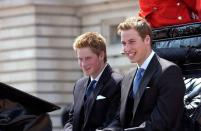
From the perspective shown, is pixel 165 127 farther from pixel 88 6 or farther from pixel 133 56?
pixel 88 6

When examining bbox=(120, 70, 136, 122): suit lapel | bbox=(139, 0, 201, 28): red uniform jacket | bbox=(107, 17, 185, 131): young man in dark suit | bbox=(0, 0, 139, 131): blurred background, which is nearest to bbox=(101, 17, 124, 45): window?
bbox=(0, 0, 139, 131): blurred background

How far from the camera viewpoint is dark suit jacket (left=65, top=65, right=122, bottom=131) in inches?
211

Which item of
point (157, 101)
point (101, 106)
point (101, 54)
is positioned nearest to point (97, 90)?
point (101, 106)

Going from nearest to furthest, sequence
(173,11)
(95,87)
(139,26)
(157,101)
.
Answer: (157,101)
(139,26)
(95,87)
(173,11)

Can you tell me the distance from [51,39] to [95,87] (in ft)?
71.9

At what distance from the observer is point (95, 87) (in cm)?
549

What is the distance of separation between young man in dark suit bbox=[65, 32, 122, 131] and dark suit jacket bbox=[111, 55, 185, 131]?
0.20 metres

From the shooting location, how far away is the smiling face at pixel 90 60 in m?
5.36

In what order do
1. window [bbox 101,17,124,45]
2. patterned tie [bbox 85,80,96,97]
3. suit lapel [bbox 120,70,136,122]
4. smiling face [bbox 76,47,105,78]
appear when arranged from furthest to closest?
window [bbox 101,17,124,45] < patterned tie [bbox 85,80,96,97] < smiling face [bbox 76,47,105,78] < suit lapel [bbox 120,70,136,122]

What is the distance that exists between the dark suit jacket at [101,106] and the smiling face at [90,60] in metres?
0.07

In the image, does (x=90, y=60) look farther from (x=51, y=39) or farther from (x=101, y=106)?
(x=51, y=39)

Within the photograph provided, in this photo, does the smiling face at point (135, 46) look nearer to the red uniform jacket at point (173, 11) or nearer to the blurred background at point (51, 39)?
the red uniform jacket at point (173, 11)

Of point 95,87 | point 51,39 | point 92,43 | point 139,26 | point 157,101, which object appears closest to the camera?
point 157,101

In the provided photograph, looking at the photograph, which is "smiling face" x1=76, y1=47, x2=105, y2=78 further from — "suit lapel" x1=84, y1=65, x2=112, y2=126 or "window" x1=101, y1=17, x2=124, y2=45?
"window" x1=101, y1=17, x2=124, y2=45
